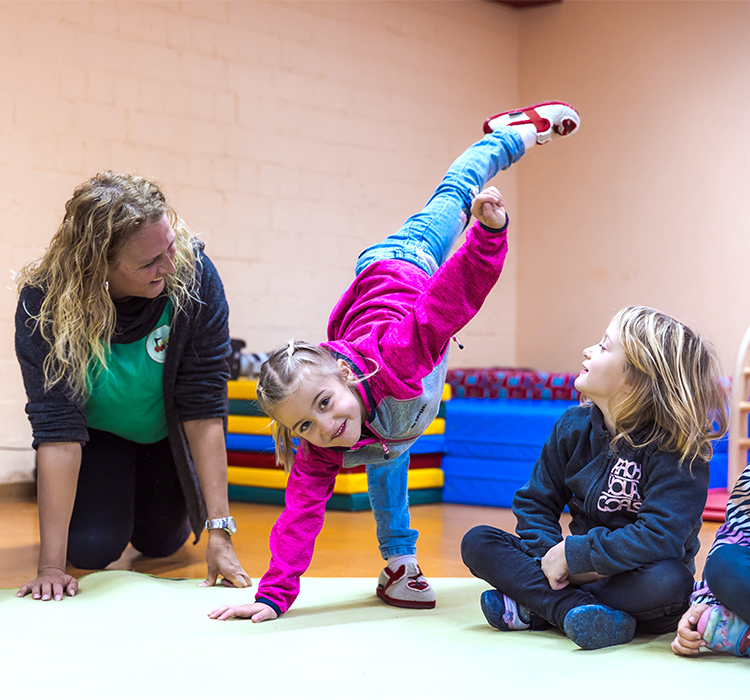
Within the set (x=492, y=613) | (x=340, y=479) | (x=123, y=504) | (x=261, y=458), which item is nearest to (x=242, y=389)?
(x=261, y=458)

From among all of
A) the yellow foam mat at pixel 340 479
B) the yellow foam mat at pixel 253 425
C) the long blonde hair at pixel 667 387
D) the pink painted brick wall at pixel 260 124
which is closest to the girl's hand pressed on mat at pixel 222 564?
the long blonde hair at pixel 667 387

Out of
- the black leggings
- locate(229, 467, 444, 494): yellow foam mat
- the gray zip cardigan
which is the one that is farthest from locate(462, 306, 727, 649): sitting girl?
locate(229, 467, 444, 494): yellow foam mat

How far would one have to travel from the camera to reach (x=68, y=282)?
1900 millimetres

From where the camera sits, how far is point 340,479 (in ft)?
10.9

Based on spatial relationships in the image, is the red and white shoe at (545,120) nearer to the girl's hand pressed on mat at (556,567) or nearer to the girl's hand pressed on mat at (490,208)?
the girl's hand pressed on mat at (490,208)

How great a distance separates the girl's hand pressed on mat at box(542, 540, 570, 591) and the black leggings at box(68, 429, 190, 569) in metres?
1.19

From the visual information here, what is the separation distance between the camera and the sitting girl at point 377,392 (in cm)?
154

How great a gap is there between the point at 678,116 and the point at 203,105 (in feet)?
8.02

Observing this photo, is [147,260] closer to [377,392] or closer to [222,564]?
[377,392]

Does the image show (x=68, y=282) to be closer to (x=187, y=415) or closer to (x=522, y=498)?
(x=187, y=415)

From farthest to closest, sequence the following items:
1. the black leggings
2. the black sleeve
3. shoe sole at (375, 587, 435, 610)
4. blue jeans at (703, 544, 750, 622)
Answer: the black leggings → the black sleeve → shoe sole at (375, 587, 435, 610) → blue jeans at (703, 544, 750, 622)

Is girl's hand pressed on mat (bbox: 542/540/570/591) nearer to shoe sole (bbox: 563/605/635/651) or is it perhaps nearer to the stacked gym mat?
shoe sole (bbox: 563/605/635/651)

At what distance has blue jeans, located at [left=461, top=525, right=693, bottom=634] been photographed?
1453 mm

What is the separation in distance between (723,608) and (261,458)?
238 centimetres
